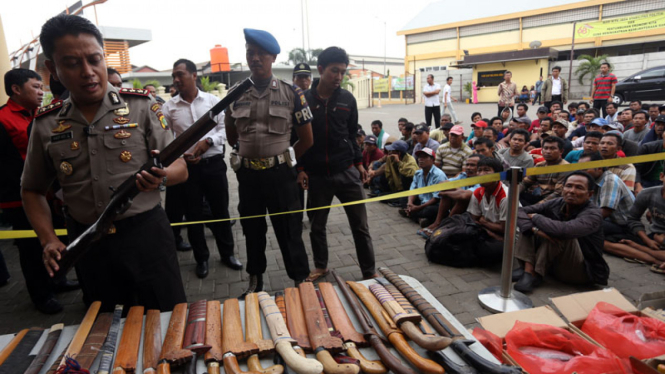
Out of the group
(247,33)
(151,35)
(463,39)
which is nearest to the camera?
(247,33)

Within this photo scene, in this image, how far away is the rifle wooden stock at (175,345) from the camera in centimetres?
145

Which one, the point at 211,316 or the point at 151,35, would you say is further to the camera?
the point at 151,35

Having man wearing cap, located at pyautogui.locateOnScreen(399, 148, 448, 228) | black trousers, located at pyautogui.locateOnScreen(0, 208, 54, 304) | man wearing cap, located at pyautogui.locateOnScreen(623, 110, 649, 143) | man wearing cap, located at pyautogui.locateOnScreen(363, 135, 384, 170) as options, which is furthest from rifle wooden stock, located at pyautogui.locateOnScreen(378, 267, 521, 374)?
man wearing cap, located at pyautogui.locateOnScreen(623, 110, 649, 143)

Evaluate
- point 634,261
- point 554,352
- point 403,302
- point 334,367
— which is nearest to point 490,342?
point 554,352

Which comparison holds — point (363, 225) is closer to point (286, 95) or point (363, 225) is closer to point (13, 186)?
point (286, 95)

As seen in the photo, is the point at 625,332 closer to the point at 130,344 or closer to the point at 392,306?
the point at 392,306

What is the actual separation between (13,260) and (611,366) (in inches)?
223

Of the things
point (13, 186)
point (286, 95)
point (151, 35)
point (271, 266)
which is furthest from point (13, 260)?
point (151, 35)

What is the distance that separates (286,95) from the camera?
9.68ft

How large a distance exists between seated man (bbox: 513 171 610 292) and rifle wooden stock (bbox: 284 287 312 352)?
2.29 m

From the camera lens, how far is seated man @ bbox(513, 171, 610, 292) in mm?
3271

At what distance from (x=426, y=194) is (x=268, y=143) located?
2.98 metres

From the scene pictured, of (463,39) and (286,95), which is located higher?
(463,39)

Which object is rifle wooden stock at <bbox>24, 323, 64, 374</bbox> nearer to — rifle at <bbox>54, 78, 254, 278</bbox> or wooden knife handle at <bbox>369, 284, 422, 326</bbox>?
rifle at <bbox>54, 78, 254, 278</bbox>
